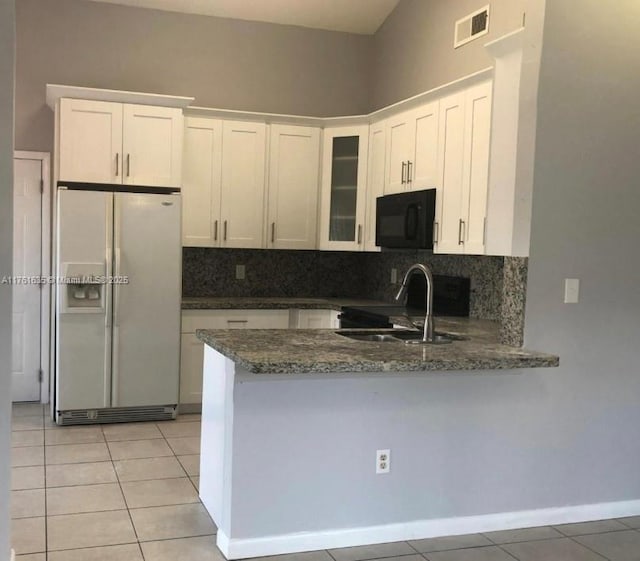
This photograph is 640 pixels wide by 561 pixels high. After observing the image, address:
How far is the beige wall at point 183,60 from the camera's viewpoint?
16.2ft

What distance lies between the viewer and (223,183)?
510cm

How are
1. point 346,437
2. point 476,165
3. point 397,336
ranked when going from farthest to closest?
point 476,165
point 397,336
point 346,437

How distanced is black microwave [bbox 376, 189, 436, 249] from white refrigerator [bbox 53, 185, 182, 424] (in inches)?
56.3

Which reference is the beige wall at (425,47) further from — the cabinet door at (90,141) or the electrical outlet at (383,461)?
the electrical outlet at (383,461)

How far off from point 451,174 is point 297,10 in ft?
7.04

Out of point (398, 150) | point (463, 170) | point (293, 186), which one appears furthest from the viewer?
point (293, 186)

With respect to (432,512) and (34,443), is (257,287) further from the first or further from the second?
(432,512)

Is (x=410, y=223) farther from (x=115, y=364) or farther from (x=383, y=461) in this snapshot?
(x=115, y=364)

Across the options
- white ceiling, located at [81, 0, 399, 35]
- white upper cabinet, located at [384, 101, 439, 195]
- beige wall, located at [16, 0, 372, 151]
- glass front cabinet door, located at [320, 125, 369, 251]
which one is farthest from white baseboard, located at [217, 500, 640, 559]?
white ceiling, located at [81, 0, 399, 35]

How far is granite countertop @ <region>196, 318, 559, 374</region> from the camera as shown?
2.52 m

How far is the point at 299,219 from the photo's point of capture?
17.4ft

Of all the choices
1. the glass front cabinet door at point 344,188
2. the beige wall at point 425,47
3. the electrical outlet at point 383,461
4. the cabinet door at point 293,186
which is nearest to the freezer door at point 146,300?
the cabinet door at point 293,186

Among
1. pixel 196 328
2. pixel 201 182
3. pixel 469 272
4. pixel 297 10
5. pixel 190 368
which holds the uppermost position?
pixel 297 10

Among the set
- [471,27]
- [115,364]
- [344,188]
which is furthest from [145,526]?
[471,27]
